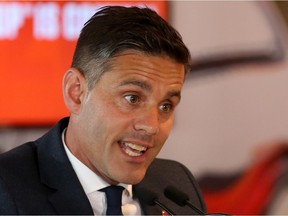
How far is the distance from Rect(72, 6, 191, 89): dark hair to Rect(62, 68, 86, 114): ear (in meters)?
0.02

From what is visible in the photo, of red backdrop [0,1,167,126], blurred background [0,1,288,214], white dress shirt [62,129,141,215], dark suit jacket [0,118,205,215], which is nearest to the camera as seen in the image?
dark suit jacket [0,118,205,215]

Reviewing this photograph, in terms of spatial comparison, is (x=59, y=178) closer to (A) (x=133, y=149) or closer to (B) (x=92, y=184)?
(B) (x=92, y=184)

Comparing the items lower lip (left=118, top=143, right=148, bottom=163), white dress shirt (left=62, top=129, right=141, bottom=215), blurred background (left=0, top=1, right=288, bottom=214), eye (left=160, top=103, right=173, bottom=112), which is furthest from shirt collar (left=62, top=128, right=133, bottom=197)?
blurred background (left=0, top=1, right=288, bottom=214)

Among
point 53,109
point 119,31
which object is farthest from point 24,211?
point 53,109

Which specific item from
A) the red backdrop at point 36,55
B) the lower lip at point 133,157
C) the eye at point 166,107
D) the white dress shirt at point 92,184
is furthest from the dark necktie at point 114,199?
the red backdrop at point 36,55

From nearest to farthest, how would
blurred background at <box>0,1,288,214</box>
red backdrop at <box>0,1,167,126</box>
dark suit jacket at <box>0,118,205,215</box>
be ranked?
dark suit jacket at <box>0,118,205,215</box>, red backdrop at <box>0,1,167,126</box>, blurred background at <box>0,1,288,214</box>

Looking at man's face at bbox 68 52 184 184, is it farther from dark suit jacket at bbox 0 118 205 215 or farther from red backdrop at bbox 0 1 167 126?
red backdrop at bbox 0 1 167 126

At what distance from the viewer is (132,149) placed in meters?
1.43

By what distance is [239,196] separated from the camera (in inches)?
99.7

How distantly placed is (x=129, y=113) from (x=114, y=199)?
226mm

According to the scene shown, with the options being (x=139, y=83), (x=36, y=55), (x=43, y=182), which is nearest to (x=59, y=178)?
(x=43, y=182)

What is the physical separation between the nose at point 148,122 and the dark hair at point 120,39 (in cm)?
13

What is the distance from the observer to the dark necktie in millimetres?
1477

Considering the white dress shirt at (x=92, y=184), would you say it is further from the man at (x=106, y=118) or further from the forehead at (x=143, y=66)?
the forehead at (x=143, y=66)
